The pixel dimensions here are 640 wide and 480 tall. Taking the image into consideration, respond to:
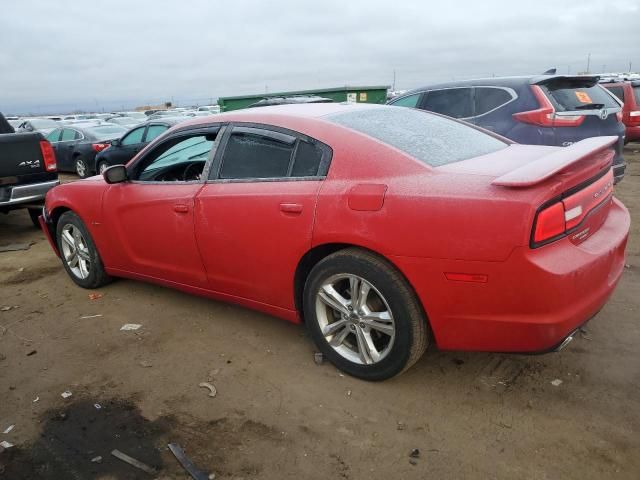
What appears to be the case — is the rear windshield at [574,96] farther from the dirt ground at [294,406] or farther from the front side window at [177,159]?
the front side window at [177,159]

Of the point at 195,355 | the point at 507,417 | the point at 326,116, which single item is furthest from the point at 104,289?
the point at 507,417

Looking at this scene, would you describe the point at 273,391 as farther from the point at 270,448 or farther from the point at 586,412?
the point at 586,412

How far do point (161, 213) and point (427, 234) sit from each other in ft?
6.92

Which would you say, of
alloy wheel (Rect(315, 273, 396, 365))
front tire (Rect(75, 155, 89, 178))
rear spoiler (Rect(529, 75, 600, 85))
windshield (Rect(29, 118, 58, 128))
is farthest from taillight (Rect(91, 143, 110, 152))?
alloy wheel (Rect(315, 273, 396, 365))

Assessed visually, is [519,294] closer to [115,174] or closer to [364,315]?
[364,315]

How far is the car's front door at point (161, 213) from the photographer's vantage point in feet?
11.9

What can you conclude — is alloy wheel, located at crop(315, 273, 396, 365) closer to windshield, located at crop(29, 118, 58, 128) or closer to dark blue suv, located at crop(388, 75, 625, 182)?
dark blue suv, located at crop(388, 75, 625, 182)

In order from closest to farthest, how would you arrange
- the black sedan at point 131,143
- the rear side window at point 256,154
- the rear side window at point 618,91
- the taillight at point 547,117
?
the rear side window at point 256,154 < the taillight at point 547,117 < the black sedan at point 131,143 < the rear side window at point 618,91

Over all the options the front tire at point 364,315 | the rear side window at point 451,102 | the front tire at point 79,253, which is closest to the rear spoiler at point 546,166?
the front tire at point 364,315

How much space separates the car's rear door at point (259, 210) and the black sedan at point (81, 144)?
413 inches

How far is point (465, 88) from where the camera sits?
21.8 ft

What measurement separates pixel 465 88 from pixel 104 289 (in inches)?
194

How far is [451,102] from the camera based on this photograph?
6.79 metres

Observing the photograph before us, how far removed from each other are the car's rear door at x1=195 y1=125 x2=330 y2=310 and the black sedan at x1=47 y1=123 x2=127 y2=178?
10.5m
